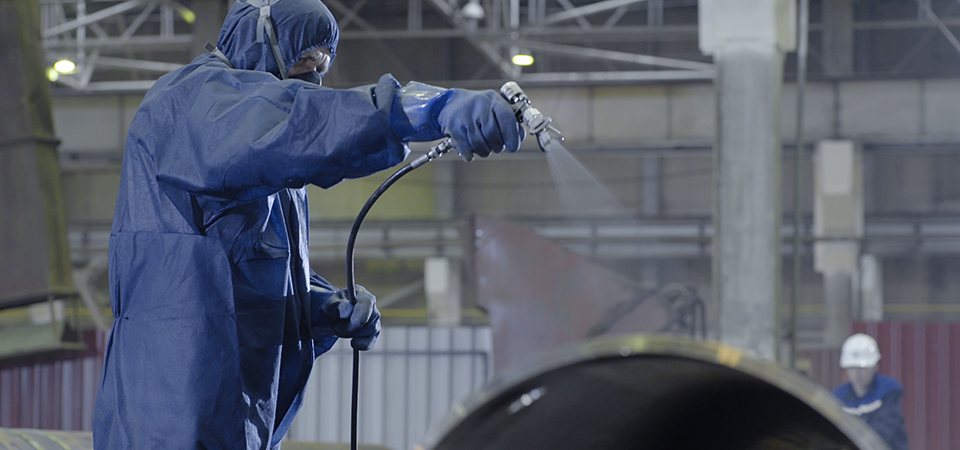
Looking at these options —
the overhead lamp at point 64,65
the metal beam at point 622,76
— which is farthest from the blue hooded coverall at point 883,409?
the overhead lamp at point 64,65

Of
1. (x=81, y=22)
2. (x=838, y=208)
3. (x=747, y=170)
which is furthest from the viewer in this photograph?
(x=81, y=22)

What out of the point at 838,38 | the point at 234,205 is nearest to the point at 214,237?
the point at 234,205

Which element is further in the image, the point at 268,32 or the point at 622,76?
the point at 622,76

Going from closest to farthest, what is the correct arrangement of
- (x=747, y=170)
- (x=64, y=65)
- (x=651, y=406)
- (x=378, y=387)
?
1. (x=651, y=406)
2. (x=747, y=170)
3. (x=64, y=65)
4. (x=378, y=387)

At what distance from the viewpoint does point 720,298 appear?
25.6ft

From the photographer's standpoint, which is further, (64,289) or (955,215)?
(955,215)

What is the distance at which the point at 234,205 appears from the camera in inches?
70.4

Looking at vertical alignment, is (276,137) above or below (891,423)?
above

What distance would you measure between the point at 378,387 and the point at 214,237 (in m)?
12.8

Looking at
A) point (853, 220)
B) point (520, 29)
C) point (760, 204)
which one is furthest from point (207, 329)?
point (853, 220)

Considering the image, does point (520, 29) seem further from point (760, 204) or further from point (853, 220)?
point (760, 204)

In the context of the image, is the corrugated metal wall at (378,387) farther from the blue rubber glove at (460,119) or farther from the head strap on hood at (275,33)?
the blue rubber glove at (460,119)

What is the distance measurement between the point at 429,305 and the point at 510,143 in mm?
16639

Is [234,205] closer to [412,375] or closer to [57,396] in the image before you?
[412,375]
